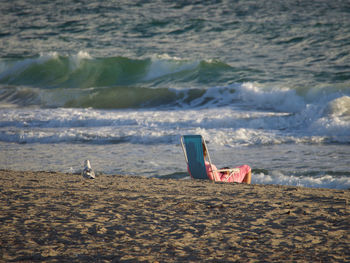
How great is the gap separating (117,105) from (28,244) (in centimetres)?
1290

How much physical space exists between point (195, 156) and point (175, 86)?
11.1 metres

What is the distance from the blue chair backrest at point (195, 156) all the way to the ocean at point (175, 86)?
70cm

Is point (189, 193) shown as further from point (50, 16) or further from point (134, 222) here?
point (50, 16)

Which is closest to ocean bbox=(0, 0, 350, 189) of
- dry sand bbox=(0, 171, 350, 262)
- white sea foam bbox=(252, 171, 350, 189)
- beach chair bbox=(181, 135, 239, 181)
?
white sea foam bbox=(252, 171, 350, 189)

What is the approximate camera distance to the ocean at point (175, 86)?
854cm

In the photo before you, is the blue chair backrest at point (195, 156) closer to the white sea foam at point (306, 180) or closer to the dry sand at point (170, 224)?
the white sea foam at point (306, 180)

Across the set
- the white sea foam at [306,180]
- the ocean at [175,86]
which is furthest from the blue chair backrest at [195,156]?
the white sea foam at [306,180]

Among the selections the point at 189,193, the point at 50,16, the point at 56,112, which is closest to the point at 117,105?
the point at 56,112

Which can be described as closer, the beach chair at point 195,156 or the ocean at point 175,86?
the beach chair at point 195,156

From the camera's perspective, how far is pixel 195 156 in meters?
6.42

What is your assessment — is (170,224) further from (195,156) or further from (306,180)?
(306,180)

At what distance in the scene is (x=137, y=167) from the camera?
307 inches

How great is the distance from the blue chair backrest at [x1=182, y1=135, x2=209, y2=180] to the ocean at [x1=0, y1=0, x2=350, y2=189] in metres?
0.70

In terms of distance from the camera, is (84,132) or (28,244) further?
(84,132)
